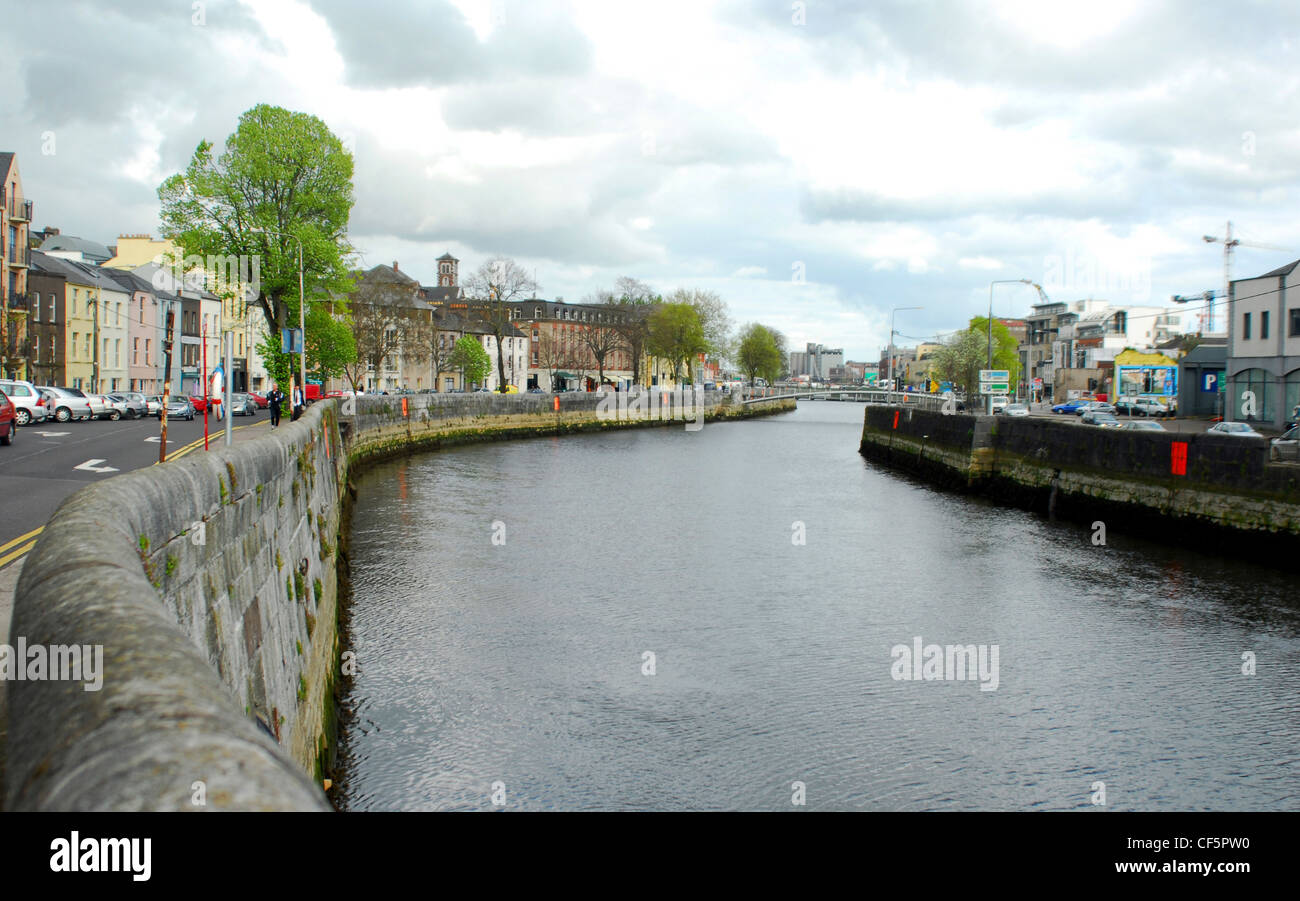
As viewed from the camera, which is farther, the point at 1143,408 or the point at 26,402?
the point at 1143,408

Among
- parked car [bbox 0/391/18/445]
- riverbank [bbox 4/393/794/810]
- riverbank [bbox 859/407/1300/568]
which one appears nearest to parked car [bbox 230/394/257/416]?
parked car [bbox 0/391/18/445]

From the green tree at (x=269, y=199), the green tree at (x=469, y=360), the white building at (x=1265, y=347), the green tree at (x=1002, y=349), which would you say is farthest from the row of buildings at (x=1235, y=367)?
the green tree at (x=469, y=360)

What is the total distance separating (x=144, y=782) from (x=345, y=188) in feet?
176

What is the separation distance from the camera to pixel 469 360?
115 meters

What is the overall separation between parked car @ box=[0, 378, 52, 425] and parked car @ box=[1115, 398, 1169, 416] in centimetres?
6453

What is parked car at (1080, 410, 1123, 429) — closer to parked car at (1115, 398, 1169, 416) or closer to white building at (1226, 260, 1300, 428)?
white building at (1226, 260, 1300, 428)

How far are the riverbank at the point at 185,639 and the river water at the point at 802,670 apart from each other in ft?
6.30

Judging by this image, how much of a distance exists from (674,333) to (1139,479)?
285 ft

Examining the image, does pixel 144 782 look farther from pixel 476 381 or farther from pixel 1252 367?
pixel 476 381

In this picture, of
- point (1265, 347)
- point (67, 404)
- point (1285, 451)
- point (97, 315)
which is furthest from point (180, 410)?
point (1265, 347)

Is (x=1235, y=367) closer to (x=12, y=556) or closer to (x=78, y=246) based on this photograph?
(x=12, y=556)

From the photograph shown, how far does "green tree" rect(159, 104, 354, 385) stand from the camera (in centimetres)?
4888

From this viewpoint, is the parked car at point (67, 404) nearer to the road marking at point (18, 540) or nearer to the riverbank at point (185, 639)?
the riverbank at point (185, 639)

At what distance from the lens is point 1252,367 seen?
54.7 m
